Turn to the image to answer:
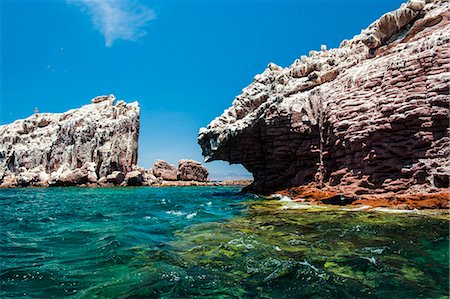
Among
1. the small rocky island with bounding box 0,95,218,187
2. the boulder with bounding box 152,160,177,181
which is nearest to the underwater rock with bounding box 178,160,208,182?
the boulder with bounding box 152,160,177,181

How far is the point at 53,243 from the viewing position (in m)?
10.6

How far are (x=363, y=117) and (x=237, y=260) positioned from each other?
14618mm

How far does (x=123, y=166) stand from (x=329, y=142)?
69.2m

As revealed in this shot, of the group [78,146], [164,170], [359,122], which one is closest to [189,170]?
[164,170]

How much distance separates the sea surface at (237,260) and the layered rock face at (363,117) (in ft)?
16.3

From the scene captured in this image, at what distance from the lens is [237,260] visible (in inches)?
316

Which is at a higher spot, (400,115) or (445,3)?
(445,3)

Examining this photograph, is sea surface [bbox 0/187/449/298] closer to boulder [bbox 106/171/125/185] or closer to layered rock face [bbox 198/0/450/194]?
layered rock face [bbox 198/0/450/194]

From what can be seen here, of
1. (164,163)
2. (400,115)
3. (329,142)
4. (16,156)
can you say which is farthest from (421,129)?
(16,156)

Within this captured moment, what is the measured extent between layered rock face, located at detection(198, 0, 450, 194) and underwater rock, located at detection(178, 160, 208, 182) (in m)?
72.3

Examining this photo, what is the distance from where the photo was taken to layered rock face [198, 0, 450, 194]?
16.0 m

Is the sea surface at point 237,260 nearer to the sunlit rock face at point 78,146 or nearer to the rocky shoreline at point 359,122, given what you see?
the rocky shoreline at point 359,122

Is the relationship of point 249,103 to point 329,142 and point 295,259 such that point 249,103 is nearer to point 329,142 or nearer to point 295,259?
point 329,142

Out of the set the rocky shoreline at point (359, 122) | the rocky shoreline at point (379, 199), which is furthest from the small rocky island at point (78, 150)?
the rocky shoreline at point (379, 199)
